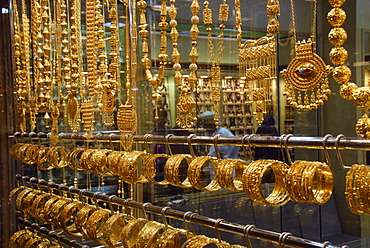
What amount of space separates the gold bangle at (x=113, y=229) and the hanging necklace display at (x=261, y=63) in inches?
24.1

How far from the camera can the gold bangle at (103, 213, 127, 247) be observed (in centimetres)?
165

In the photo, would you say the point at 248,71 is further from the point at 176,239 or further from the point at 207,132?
the point at 207,132

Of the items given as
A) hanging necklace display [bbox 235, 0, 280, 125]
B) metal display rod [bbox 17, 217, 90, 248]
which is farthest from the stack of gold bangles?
metal display rod [bbox 17, 217, 90, 248]

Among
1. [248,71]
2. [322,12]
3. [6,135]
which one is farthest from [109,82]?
[6,135]

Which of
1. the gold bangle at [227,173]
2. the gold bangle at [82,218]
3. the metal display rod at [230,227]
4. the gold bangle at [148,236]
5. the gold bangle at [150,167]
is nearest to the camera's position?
the metal display rod at [230,227]

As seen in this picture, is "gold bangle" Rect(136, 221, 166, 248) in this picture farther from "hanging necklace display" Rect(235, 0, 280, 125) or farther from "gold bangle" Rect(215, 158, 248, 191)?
"hanging necklace display" Rect(235, 0, 280, 125)

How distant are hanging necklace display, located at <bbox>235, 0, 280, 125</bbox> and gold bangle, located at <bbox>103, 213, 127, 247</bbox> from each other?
612mm

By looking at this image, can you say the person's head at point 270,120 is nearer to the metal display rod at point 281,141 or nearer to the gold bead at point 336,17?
the metal display rod at point 281,141

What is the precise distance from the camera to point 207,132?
2561mm

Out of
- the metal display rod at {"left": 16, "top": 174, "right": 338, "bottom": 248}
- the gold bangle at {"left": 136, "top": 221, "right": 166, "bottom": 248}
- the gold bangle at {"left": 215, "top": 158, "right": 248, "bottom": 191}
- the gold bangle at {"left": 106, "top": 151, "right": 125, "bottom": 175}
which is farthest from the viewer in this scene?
the gold bangle at {"left": 106, "top": 151, "right": 125, "bottom": 175}

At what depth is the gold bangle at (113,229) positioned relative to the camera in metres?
1.65

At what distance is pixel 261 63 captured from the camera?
143cm

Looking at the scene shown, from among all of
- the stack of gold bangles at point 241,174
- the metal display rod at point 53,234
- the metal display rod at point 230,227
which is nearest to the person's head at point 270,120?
the stack of gold bangles at point 241,174

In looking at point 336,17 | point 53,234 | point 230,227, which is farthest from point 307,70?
point 53,234
